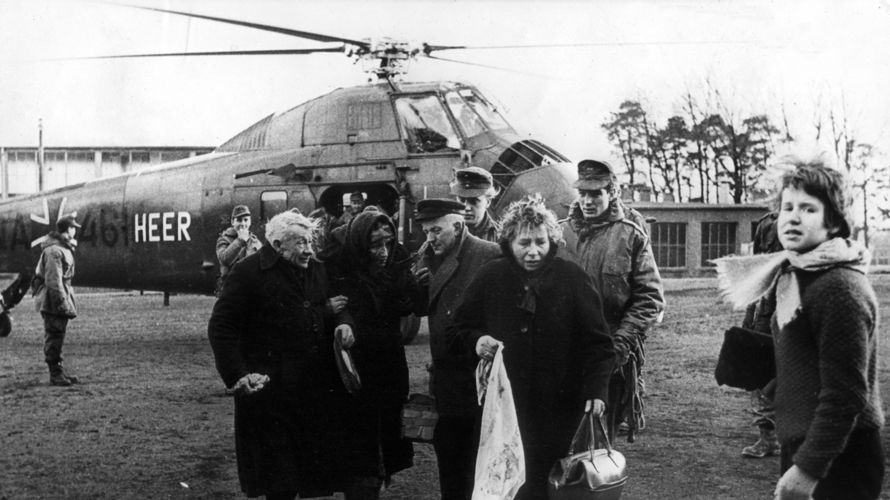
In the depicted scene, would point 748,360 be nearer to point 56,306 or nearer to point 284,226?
point 284,226

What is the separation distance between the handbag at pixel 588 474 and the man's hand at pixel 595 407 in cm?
1

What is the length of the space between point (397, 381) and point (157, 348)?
870 centimetres

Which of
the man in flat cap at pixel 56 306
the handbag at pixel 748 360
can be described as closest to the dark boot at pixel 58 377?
the man in flat cap at pixel 56 306

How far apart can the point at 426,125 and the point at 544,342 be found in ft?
25.8

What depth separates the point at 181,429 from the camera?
7418mm

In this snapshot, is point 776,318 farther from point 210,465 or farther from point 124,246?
point 124,246

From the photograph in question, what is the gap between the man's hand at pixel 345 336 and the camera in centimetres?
474

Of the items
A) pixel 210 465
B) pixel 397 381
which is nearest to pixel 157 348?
pixel 210 465

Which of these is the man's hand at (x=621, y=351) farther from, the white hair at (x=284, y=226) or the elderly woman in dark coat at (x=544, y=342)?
the white hair at (x=284, y=226)

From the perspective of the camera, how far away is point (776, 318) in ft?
9.36

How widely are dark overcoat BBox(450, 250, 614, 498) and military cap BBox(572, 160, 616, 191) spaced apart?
1027 mm

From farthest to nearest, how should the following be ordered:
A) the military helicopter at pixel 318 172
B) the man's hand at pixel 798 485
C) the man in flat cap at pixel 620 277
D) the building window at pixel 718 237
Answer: the building window at pixel 718 237
the military helicopter at pixel 318 172
the man in flat cap at pixel 620 277
the man's hand at pixel 798 485

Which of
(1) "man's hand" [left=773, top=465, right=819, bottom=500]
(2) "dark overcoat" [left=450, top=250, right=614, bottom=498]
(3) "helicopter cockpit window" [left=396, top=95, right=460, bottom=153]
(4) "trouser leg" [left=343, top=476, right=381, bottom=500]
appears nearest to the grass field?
(4) "trouser leg" [left=343, top=476, right=381, bottom=500]

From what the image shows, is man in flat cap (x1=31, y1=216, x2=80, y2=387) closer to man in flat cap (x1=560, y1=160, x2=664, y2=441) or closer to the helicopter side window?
the helicopter side window
